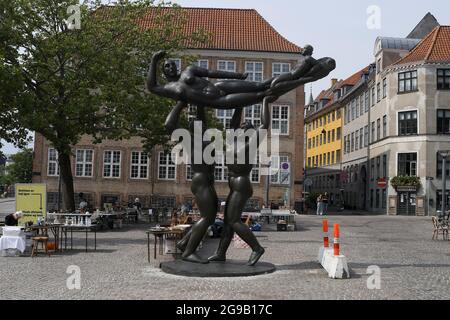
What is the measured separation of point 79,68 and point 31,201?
333 inches

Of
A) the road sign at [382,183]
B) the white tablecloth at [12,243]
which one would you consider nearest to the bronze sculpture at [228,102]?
the white tablecloth at [12,243]

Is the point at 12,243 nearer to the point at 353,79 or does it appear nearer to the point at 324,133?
the point at 353,79

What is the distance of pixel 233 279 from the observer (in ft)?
37.8

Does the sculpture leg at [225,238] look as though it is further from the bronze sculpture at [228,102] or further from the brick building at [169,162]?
the brick building at [169,162]

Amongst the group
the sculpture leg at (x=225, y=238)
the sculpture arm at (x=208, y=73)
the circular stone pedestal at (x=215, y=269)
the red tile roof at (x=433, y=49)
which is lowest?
the circular stone pedestal at (x=215, y=269)

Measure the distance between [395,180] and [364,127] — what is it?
13162 millimetres

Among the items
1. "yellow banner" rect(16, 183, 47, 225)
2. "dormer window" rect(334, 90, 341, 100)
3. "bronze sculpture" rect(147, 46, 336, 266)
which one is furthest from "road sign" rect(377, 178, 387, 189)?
"bronze sculpture" rect(147, 46, 336, 266)

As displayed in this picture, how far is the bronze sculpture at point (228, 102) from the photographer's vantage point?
12.6m

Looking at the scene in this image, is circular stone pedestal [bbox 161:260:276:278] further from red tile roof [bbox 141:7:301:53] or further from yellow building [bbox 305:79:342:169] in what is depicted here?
yellow building [bbox 305:79:342:169]

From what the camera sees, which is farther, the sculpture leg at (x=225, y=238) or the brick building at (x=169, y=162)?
the brick building at (x=169, y=162)

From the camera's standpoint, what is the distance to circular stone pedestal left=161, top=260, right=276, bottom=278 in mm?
11695

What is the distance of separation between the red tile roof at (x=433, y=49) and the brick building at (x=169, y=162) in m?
11.0

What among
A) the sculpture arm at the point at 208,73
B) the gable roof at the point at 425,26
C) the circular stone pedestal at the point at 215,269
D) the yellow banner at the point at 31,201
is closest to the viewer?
the circular stone pedestal at the point at 215,269

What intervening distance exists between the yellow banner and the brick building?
26653 millimetres
